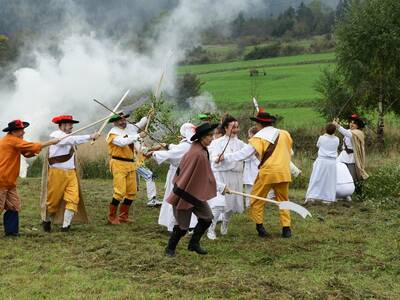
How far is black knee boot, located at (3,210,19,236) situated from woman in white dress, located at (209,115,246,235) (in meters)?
2.99

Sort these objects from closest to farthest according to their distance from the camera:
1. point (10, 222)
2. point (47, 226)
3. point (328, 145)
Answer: point (10, 222) < point (47, 226) < point (328, 145)

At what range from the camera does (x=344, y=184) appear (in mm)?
12938

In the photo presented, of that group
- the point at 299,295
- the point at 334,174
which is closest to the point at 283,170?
the point at 299,295

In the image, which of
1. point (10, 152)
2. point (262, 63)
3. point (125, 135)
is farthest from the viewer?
point (262, 63)

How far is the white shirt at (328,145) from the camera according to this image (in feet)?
41.3

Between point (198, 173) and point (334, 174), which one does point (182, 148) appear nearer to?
point (198, 173)

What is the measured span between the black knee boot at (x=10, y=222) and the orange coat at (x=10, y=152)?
40cm

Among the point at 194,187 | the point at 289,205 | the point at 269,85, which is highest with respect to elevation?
the point at 269,85

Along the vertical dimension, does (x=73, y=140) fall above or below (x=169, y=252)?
above

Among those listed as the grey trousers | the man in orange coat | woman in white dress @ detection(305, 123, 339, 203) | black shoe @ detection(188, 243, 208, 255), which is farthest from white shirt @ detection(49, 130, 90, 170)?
woman in white dress @ detection(305, 123, 339, 203)

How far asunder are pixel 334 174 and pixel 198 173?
5584mm

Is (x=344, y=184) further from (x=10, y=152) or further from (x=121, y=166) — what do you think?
(x=10, y=152)

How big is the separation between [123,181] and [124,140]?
30.3 inches

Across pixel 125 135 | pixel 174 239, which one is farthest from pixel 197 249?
pixel 125 135
